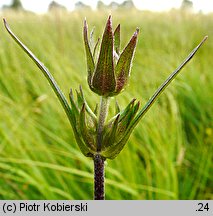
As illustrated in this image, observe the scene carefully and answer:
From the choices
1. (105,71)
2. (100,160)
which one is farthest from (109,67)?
(100,160)

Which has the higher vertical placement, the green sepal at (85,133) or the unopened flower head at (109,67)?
the unopened flower head at (109,67)

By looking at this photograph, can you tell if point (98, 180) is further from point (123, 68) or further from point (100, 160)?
point (123, 68)

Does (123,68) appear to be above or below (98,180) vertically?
above

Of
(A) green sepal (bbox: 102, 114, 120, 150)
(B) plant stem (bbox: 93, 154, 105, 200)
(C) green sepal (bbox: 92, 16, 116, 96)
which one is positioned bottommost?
(B) plant stem (bbox: 93, 154, 105, 200)

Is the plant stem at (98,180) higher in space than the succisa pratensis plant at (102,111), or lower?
lower

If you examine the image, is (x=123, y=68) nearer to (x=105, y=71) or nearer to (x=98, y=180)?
(x=105, y=71)

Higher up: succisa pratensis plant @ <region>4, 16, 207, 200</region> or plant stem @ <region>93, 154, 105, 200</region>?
succisa pratensis plant @ <region>4, 16, 207, 200</region>

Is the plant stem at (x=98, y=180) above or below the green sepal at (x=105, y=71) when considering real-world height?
below

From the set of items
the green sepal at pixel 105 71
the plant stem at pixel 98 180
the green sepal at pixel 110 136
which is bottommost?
the plant stem at pixel 98 180

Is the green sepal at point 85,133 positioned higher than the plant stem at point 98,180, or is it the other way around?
the green sepal at point 85,133

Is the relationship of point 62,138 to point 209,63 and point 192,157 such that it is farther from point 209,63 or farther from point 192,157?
point 209,63
